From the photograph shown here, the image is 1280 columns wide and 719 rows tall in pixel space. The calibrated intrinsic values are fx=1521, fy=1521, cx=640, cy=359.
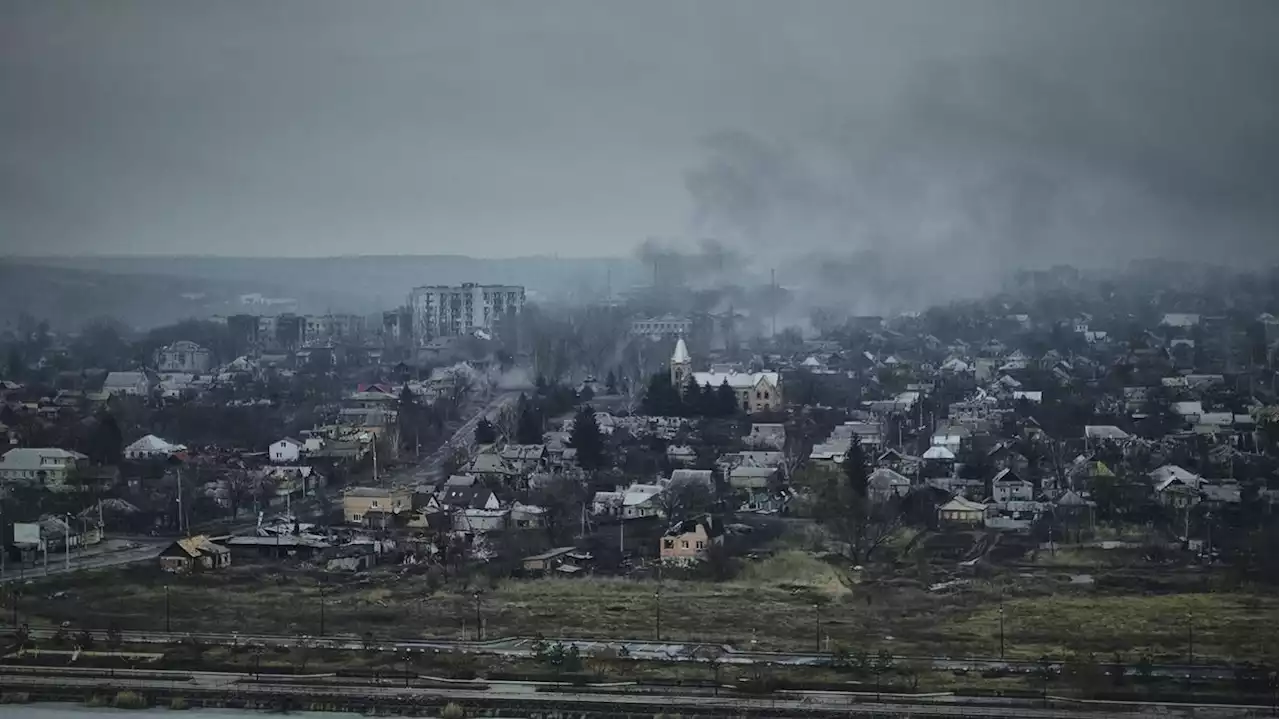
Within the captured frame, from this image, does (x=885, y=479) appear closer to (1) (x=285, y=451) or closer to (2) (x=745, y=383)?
(2) (x=745, y=383)

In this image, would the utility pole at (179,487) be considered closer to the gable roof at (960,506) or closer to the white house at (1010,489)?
the gable roof at (960,506)

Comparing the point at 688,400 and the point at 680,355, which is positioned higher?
the point at 680,355

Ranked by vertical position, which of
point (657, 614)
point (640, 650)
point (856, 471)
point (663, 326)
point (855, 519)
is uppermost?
point (663, 326)

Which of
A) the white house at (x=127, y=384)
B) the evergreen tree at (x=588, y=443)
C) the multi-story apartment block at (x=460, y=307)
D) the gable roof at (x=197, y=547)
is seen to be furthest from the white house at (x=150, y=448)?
the multi-story apartment block at (x=460, y=307)

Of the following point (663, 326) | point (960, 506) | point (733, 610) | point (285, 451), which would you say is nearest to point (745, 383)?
point (663, 326)

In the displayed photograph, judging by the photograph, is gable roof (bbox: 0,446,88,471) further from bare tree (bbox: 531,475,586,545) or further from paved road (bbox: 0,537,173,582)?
bare tree (bbox: 531,475,586,545)

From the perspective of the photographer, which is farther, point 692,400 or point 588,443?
point 692,400

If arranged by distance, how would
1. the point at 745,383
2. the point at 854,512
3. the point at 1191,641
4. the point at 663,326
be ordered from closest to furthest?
the point at 1191,641
the point at 854,512
the point at 745,383
the point at 663,326

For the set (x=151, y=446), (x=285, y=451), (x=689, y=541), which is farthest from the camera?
(x=151, y=446)

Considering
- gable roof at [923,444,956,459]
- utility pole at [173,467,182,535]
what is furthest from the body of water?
gable roof at [923,444,956,459]
